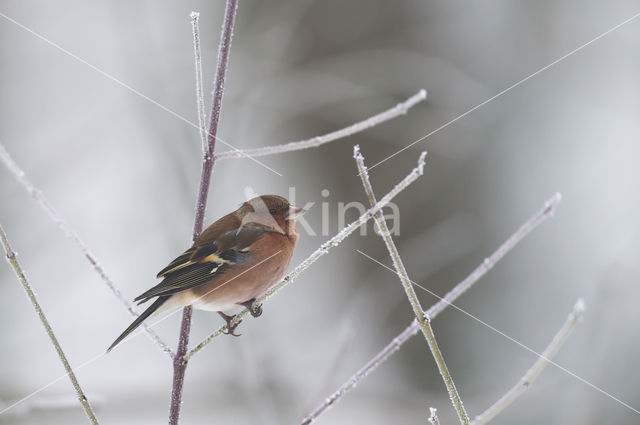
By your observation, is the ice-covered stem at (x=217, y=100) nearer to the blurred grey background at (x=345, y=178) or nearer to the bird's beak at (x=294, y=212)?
the bird's beak at (x=294, y=212)

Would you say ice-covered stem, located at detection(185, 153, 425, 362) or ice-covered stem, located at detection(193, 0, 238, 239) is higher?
ice-covered stem, located at detection(193, 0, 238, 239)

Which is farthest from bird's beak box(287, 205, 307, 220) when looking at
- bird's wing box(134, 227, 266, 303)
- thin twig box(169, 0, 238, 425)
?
thin twig box(169, 0, 238, 425)

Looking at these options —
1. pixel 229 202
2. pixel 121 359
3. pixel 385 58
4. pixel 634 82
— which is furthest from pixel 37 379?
pixel 634 82

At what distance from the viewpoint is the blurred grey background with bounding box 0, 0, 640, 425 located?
13.2 feet

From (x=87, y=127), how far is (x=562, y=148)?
14.1ft

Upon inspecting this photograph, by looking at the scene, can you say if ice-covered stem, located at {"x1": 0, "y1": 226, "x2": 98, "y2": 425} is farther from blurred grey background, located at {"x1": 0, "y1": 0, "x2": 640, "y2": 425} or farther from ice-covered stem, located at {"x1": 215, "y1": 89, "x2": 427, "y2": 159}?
blurred grey background, located at {"x1": 0, "y1": 0, "x2": 640, "y2": 425}

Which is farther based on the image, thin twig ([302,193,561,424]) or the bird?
the bird

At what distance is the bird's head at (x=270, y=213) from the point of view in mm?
2475

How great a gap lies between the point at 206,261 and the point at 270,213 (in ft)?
1.42

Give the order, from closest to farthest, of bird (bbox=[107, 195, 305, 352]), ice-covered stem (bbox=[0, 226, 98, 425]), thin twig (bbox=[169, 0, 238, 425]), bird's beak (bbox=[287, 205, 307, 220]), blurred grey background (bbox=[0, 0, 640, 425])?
ice-covered stem (bbox=[0, 226, 98, 425]) → thin twig (bbox=[169, 0, 238, 425]) → bird (bbox=[107, 195, 305, 352]) → bird's beak (bbox=[287, 205, 307, 220]) → blurred grey background (bbox=[0, 0, 640, 425])

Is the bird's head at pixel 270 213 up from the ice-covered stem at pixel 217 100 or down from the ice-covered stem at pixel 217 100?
down

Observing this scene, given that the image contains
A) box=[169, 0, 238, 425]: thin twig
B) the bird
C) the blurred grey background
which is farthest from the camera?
the blurred grey background

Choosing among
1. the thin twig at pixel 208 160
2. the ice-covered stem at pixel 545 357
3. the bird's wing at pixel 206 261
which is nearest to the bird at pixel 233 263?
the bird's wing at pixel 206 261

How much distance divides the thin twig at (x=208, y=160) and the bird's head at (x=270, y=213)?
45.7 inches
